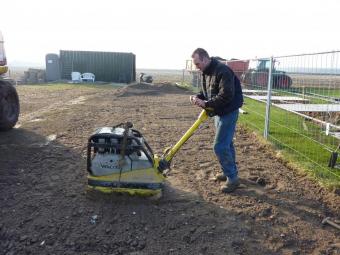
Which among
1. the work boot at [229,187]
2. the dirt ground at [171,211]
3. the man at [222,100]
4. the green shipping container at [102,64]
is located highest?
the green shipping container at [102,64]

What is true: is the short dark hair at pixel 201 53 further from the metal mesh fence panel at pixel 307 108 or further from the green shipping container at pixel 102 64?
the green shipping container at pixel 102 64

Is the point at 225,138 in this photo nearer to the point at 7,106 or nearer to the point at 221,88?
the point at 221,88

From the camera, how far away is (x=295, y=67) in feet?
22.0

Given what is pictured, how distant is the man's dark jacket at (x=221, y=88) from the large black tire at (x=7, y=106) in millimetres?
5468

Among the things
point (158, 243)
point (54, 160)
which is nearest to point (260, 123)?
point (54, 160)

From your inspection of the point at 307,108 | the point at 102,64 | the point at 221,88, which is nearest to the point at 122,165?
the point at 221,88

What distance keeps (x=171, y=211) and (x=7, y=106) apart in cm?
590

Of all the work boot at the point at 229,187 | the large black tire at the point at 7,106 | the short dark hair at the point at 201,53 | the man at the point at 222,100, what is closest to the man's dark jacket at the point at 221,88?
the man at the point at 222,100

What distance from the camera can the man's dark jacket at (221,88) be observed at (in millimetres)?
4875

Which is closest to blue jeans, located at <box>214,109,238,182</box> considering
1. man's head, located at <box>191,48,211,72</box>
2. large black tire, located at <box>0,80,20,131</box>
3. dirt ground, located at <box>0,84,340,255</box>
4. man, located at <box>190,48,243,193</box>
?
man, located at <box>190,48,243,193</box>

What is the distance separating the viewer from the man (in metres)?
4.89

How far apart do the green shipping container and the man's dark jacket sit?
92.0 feet

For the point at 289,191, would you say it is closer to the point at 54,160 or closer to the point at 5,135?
the point at 54,160

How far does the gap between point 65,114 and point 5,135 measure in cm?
373
